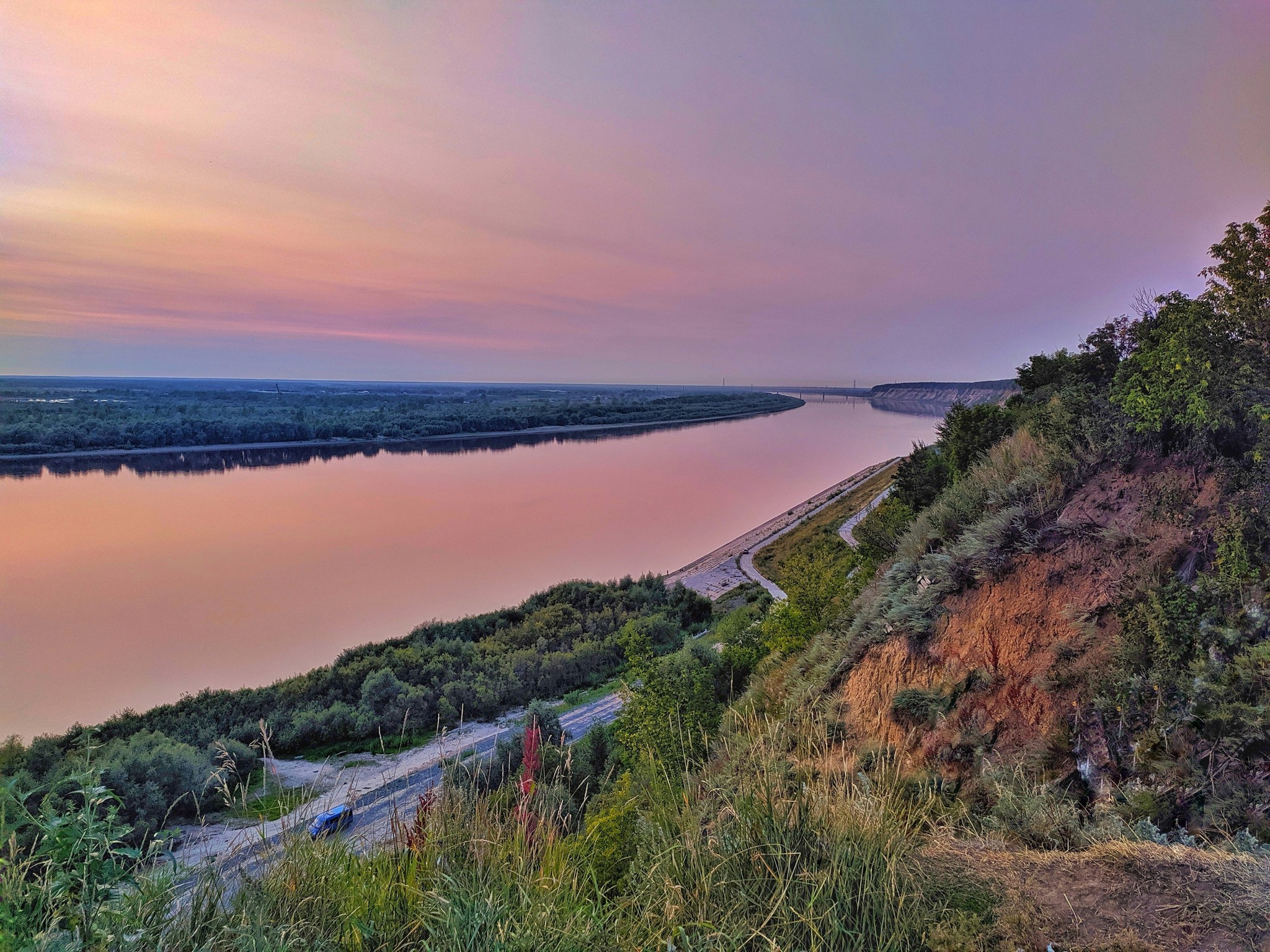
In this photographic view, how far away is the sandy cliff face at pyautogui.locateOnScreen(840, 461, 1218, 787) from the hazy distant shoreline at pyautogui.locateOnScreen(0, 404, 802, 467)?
6909 cm

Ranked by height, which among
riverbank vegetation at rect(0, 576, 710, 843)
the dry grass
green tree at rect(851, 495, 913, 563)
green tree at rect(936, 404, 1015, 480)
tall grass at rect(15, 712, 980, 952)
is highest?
green tree at rect(936, 404, 1015, 480)

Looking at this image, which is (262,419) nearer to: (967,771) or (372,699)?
(372,699)

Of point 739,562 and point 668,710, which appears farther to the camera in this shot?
point 739,562

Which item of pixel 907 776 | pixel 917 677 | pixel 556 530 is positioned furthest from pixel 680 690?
pixel 556 530

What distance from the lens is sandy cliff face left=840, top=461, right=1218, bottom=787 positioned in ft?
19.0

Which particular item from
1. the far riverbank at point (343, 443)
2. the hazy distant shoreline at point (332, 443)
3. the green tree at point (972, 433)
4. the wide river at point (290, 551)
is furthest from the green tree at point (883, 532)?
the hazy distant shoreline at point (332, 443)

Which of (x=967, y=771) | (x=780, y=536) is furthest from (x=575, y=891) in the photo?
(x=780, y=536)

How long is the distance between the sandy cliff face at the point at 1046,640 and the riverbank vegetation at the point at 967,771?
27mm

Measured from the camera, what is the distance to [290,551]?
3083 cm

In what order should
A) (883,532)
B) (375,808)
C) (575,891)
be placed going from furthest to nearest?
(883,532) < (375,808) < (575,891)

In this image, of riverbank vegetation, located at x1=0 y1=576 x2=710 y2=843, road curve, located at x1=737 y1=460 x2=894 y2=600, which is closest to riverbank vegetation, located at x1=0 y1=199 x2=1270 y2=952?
riverbank vegetation, located at x1=0 y1=576 x2=710 y2=843

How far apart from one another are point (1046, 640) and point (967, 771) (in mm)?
1582

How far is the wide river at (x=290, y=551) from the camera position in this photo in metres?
19.6

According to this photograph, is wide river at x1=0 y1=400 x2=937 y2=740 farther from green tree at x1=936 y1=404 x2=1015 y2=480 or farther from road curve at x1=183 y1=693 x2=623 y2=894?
green tree at x1=936 y1=404 x2=1015 y2=480
